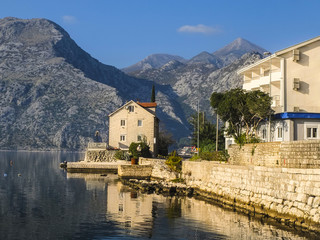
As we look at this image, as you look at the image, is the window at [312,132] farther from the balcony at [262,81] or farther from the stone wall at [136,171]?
the stone wall at [136,171]

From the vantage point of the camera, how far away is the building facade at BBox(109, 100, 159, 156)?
299 ft

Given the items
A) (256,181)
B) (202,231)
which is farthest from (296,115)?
(202,231)

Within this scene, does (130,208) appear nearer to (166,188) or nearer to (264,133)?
(166,188)

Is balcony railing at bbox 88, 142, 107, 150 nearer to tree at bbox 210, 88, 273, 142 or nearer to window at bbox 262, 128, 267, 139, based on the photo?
tree at bbox 210, 88, 273, 142

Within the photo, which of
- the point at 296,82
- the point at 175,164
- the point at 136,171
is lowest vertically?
the point at 136,171

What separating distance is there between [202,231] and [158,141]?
72.9m

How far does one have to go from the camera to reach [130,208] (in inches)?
1581

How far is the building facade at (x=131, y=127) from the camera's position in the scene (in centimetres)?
9125

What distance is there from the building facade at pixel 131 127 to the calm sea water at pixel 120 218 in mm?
38707

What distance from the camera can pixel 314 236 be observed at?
25906mm

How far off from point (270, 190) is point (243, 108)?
2441cm

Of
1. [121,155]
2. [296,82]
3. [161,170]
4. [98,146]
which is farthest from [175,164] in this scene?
[98,146]

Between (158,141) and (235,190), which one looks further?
(158,141)

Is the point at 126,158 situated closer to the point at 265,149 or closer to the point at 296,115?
the point at 296,115
